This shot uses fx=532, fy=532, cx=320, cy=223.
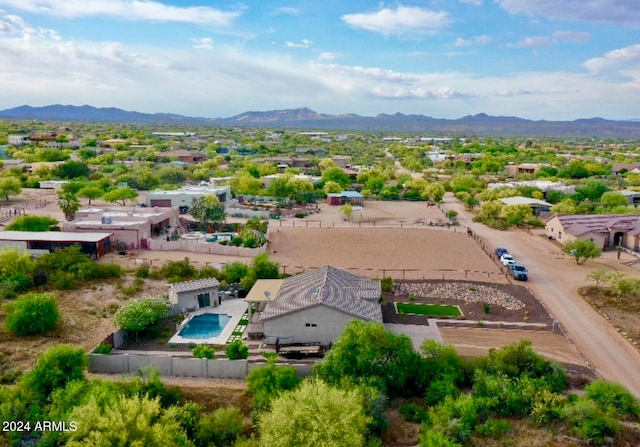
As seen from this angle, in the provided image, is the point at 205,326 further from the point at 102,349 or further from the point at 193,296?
the point at 102,349

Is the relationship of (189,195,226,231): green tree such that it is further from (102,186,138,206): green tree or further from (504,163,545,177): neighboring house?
(504,163,545,177): neighboring house

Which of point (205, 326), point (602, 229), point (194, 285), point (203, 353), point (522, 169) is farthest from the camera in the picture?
point (522, 169)

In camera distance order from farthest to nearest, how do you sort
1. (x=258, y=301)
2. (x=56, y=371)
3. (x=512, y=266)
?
(x=512, y=266) < (x=258, y=301) < (x=56, y=371)

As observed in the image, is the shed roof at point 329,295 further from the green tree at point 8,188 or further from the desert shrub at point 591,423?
the green tree at point 8,188

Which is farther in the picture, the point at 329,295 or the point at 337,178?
the point at 337,178

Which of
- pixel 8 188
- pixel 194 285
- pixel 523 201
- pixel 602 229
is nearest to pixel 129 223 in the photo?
pixel 194 285
